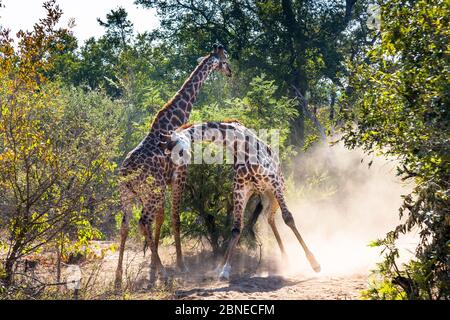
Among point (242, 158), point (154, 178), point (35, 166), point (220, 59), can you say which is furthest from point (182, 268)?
point (220, 59)

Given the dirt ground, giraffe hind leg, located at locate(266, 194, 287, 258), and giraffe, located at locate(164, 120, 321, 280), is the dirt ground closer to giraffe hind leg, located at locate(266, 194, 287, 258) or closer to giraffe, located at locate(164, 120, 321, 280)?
giraffe hind leg, located at locate(266, 194, 287, 258)

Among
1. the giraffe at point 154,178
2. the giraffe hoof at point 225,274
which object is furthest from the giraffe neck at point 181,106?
the giraffe hoof at point 225,274

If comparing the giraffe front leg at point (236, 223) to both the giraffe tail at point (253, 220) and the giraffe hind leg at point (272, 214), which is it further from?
the giraffe tail at point (253, 220)

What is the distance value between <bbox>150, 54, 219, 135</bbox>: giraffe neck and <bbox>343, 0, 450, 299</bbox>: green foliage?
438 centimetres

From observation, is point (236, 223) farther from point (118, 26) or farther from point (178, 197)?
point (118, 26)

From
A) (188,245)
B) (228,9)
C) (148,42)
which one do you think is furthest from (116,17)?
(188,245)

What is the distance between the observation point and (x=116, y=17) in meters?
25.6

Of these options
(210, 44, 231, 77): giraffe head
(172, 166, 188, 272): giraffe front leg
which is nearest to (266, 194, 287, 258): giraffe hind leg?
(172, 166, 188, 272): giraffe front leg

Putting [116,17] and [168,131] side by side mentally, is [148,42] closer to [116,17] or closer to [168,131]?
[116,17]

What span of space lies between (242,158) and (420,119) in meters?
3.96

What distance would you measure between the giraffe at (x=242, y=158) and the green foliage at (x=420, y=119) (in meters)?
2.84
